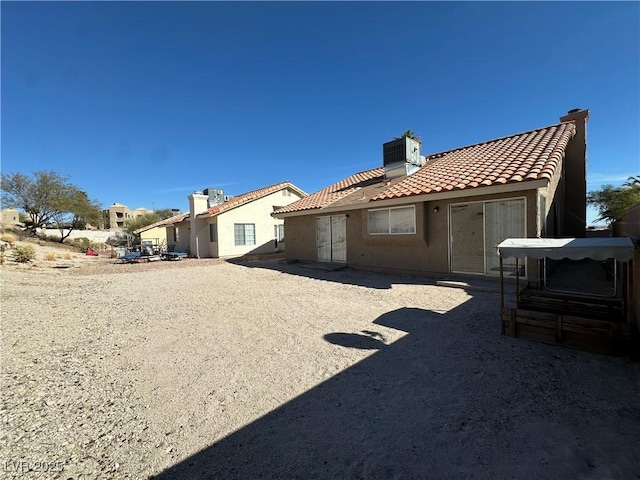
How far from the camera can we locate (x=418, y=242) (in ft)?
33.3

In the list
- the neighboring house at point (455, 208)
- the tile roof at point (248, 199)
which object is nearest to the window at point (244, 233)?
the tile roof at point (248, 199)

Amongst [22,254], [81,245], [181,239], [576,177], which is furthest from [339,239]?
[81,245]

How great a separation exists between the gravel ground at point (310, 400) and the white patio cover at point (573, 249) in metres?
1.43

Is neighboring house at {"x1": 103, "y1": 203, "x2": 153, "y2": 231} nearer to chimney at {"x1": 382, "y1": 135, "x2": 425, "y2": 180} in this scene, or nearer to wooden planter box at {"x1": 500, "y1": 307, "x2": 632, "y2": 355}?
chimney at {"x1": 382, "y1": 135, "x2": 425, "y2": 180}

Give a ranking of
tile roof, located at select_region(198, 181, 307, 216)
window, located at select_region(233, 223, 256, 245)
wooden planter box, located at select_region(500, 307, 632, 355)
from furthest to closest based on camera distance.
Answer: window, located at select_region(233, 223, 256, 245)
tile roof, located at select_region(198, 181, 307, 216)
wooden planter box, located at select_region(500, 307, 632, 355)

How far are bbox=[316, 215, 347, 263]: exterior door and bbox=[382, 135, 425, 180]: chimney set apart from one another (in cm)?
340

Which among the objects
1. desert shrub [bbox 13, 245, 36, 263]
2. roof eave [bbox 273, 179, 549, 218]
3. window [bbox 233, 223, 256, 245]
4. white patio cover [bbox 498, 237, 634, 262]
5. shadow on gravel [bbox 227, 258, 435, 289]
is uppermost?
roof eave [bbox 273, 179, 549, 218]

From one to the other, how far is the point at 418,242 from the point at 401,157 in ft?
17.2

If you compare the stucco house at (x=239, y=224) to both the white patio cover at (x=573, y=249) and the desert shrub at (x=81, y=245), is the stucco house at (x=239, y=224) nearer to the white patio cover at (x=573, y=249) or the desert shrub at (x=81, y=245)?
the desert shrub at (x=81, y=245)

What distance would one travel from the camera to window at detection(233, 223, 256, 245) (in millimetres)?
21078

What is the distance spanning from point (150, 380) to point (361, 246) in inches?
373

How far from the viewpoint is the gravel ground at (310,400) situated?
246 cm

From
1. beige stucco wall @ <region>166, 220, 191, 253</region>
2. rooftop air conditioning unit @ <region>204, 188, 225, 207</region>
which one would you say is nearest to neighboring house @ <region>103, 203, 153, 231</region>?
beige stucco wall @ <region>166, 220, 191, 253</region>

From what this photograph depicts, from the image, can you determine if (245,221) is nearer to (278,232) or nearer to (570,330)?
(278,232)
